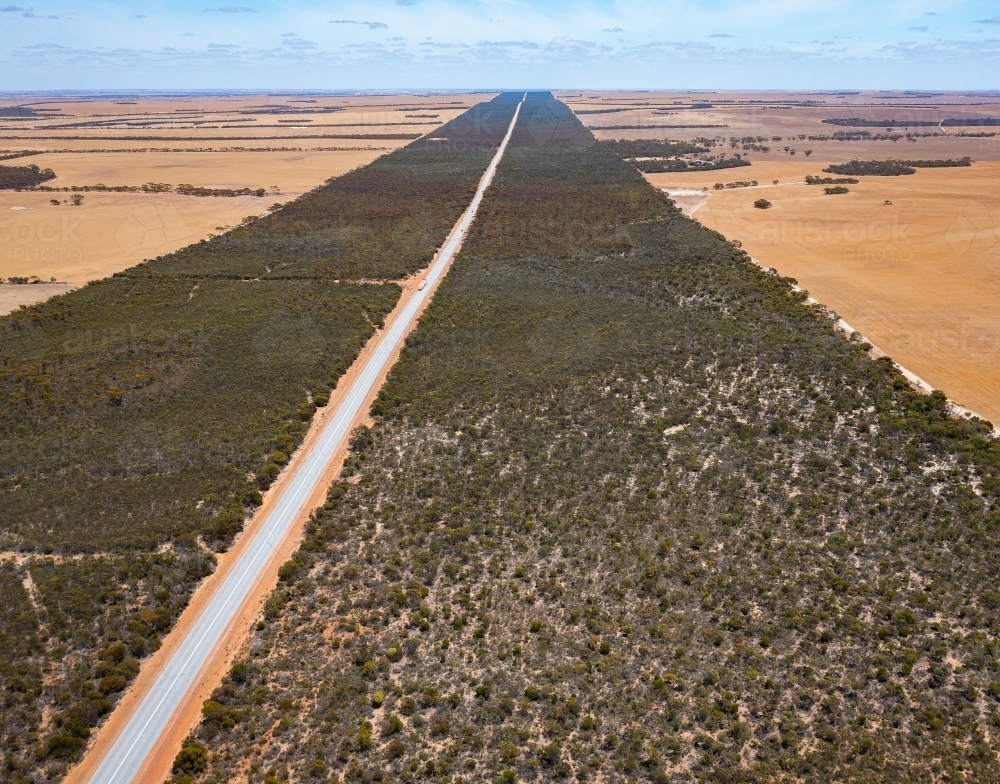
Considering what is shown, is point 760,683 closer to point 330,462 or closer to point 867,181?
point 330,462

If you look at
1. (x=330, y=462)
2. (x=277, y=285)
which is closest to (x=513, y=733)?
(x=330, y=462)

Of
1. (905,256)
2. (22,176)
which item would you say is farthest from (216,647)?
(22,176)

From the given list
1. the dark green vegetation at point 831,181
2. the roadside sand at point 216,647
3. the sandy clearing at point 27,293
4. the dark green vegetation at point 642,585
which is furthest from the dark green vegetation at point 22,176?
the dark green vegetation at point 831,181

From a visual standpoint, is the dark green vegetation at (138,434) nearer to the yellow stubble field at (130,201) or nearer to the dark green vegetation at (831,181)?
the yellow stubble field at (130,201)

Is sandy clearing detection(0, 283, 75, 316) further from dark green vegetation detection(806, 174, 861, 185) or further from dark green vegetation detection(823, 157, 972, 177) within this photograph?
dark green vegetation detection(823, 157, 972, 177)

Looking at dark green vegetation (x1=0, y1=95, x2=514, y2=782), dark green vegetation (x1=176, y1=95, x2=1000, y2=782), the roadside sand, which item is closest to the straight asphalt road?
the roadside sand

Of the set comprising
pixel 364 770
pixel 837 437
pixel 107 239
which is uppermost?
pixel 107 239
